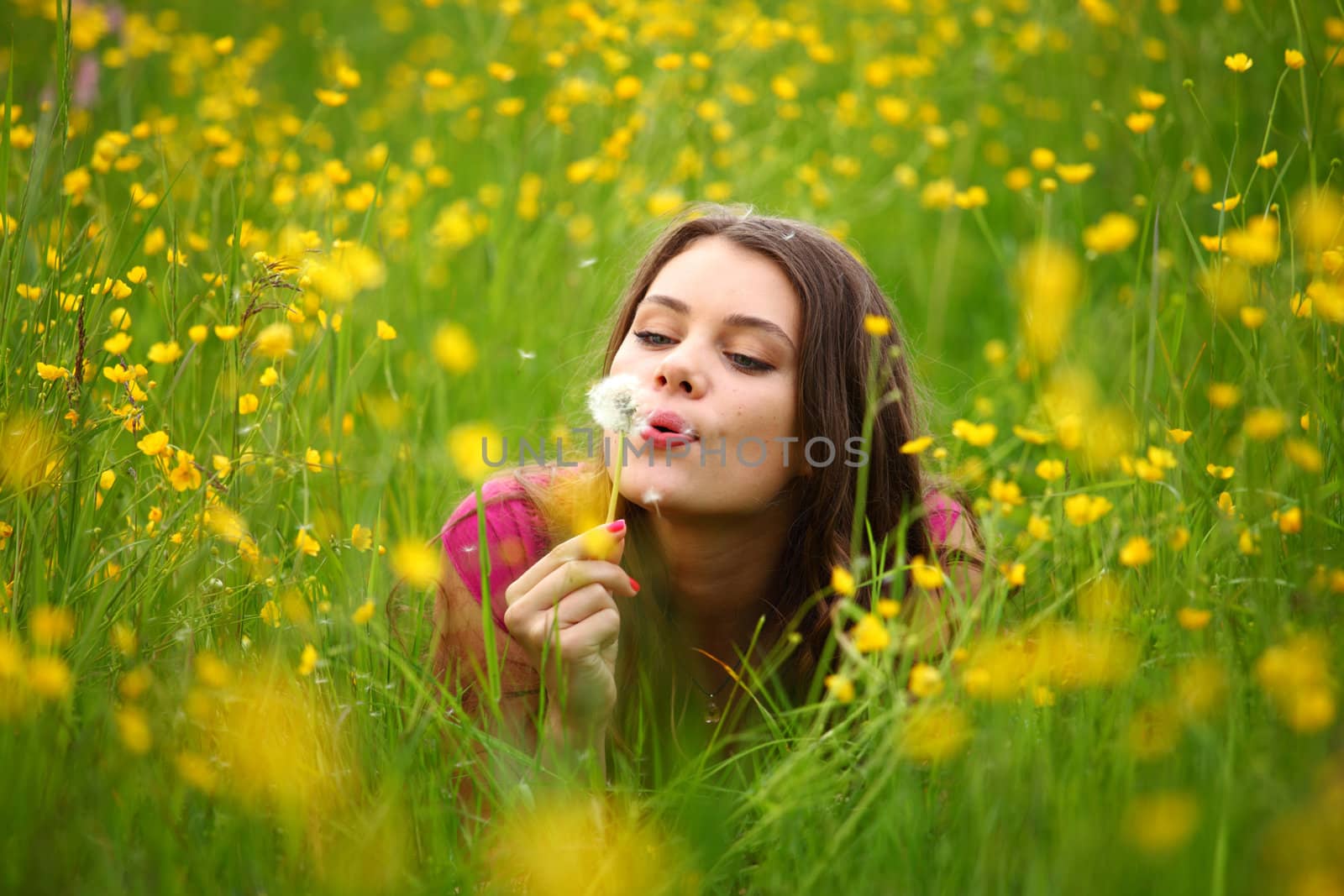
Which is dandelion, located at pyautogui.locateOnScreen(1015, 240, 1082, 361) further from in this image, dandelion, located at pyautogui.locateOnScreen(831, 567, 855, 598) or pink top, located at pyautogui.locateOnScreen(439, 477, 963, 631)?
dandelion, located at pyautogui.locateOnScreen(831, 567, 855, 598)

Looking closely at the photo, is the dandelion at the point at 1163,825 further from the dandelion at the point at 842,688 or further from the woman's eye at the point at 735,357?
the woman's eye at the point at 735,357

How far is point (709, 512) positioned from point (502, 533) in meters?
0.44

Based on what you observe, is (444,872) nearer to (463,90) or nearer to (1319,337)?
(1319,337)

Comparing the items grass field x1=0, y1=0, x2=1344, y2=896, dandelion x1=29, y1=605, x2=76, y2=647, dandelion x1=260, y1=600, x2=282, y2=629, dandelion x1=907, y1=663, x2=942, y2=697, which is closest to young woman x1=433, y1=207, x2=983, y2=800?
grass field x1=0, y1=0, x2=1344, y2=896

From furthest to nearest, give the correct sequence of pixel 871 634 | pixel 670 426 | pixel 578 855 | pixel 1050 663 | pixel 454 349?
pixel 454 349 → pixel 670 426 → pixel 1050 663 → pixel 578 855 → pixel 871 634

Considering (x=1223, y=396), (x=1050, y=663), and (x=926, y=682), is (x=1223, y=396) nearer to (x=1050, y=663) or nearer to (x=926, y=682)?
(x=1050, y=663)

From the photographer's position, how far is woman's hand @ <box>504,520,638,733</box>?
153 cm

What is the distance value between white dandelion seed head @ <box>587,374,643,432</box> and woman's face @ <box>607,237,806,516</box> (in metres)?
0.02

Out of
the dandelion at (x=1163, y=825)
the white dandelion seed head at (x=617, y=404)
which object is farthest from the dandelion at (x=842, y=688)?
the white dandelion seed head at (x=617, y=404)

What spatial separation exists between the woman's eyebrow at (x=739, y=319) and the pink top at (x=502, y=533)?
1.23 feet

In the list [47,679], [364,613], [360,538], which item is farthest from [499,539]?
[47,679]

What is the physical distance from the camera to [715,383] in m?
1.71

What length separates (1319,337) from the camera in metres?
1.70

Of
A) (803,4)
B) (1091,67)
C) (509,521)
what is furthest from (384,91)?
(509,521)
